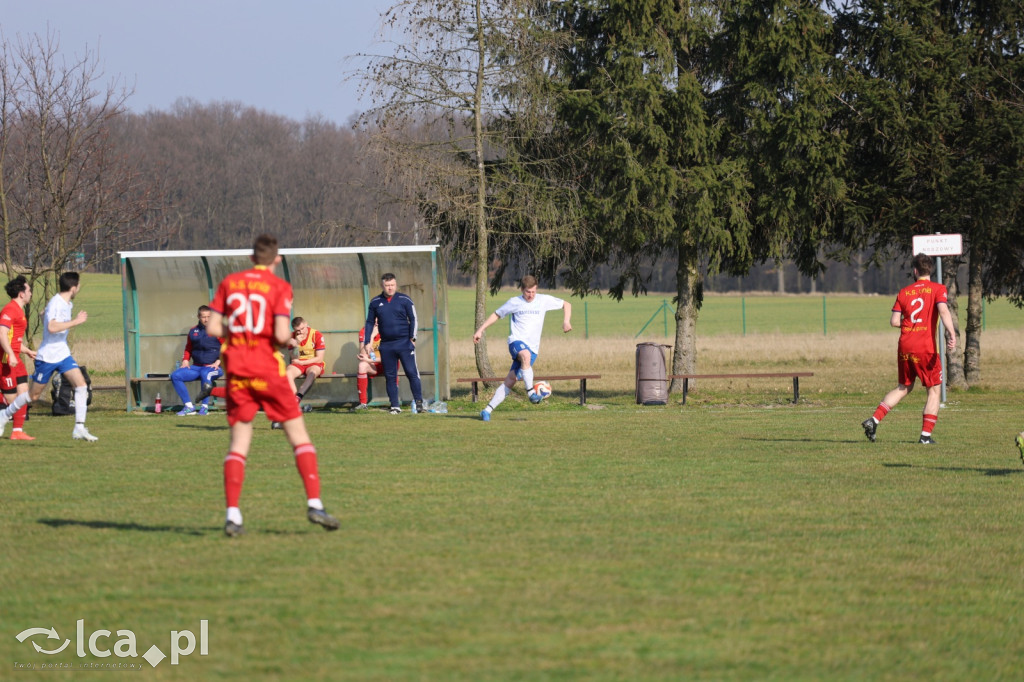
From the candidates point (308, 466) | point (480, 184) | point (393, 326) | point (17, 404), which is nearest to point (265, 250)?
point (308, 466)

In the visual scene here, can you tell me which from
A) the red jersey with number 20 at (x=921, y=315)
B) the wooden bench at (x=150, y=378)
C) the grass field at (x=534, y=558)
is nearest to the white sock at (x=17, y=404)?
the grass field at (x=534, y=558)

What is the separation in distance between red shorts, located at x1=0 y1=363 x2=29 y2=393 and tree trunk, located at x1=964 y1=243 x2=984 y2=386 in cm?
1721

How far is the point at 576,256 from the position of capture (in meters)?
22.6

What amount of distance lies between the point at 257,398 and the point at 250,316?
527 mm

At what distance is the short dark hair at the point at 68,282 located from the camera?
Answer: 41.0 feet

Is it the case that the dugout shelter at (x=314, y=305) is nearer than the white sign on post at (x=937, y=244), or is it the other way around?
the white sign on post at (x=937, y=244)

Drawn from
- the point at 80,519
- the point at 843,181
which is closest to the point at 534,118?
the point at 843,181

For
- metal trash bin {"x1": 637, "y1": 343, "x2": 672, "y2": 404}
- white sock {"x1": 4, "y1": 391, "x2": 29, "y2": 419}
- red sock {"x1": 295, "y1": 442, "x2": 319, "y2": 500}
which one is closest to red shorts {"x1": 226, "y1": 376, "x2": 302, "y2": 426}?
red sock {"x1": 295, "y1": 442, "x2": 319, "y2": 500}

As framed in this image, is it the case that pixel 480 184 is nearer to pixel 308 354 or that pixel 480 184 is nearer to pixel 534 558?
pixel 308 354

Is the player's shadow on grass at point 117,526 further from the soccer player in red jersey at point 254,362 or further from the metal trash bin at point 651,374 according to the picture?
the metal trash bin at point 651,374

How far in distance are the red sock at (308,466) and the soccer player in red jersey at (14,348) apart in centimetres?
755

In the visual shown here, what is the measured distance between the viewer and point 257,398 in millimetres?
7172

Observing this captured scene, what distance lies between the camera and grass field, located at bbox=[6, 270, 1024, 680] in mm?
4621

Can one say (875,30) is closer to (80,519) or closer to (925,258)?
(925,258)
